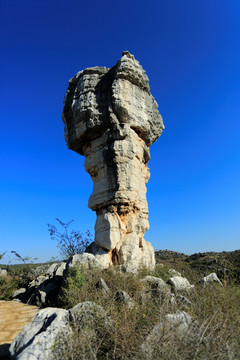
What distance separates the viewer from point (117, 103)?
8852 millimetres

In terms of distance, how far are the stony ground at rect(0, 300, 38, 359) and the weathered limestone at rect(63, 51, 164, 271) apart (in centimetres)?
278

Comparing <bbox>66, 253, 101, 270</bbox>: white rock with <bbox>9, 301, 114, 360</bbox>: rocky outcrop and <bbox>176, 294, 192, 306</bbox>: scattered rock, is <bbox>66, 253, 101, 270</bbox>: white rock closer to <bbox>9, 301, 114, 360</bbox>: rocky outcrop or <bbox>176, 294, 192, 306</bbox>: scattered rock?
<bbox>9, 301, 114, 360</bbox>: rocky outcrop

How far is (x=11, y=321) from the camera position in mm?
4656

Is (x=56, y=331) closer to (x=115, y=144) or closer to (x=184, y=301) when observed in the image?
(x=184, y=301)

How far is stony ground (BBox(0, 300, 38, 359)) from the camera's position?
348 cm

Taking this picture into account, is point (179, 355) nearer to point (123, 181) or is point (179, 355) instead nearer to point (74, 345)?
point (74, 345)

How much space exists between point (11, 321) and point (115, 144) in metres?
6.15

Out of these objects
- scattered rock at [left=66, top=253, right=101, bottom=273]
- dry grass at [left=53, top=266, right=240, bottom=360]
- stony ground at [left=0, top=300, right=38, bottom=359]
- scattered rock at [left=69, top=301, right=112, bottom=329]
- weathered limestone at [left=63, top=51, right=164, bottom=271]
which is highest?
weathered limestone at [left=63, top=51, right=164, bottom=271]

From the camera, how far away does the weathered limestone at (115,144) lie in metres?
8.20

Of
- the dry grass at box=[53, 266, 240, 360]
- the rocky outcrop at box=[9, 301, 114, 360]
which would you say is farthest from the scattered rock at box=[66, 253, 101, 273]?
the rocky outcrop at box=[9, 301, 114, 360]

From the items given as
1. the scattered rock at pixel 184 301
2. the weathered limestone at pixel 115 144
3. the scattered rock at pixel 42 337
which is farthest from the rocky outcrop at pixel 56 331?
the weathered limestone at pixel 115 144

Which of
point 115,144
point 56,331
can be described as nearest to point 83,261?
point 56,331

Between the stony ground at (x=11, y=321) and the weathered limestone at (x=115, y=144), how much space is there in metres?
2.78

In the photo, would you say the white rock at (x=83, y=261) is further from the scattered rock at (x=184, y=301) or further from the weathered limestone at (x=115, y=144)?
the scattered rock at (x=184, y=301)
